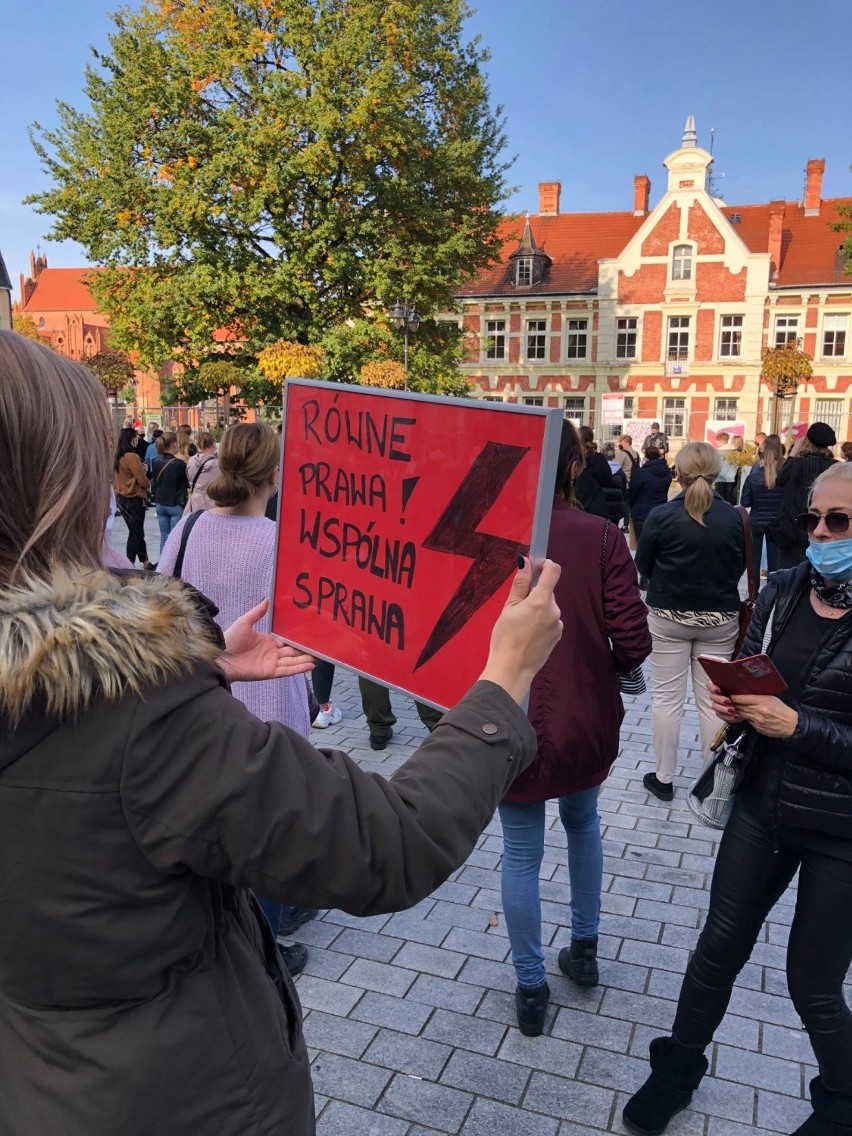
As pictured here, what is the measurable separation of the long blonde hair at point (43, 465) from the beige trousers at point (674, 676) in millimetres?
4247

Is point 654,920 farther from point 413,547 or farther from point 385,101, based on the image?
point 385,101

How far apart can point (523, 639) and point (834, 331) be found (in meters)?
43.7

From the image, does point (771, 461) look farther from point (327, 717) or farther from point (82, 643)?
point (82, 643)

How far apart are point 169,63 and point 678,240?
25.1 metres

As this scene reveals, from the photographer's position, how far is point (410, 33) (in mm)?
24812

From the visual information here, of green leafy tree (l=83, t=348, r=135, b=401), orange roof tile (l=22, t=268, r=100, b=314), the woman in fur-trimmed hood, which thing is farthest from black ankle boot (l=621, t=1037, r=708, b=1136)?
orange roof tile (l=22, t=268, r=100, b=314)

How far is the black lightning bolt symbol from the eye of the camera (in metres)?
1.70

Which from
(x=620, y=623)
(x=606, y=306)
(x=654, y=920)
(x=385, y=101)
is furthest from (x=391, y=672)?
(x=606, y=306)

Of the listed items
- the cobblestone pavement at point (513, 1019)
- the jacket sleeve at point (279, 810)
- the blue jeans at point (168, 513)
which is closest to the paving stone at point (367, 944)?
the cobblestone pavement at point (513, 1019)

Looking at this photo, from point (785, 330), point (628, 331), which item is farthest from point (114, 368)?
point (785, 330)

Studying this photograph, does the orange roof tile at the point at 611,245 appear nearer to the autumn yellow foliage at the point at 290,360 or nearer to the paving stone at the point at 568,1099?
the autumn yellow foliage at the point at 290,360

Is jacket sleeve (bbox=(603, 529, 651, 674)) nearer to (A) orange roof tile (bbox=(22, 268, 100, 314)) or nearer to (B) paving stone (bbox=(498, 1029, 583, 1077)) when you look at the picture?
(B) paving stone (bbox=(498, 1029, 583, 1077))

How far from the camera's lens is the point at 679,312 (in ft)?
133

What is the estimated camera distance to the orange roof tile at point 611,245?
4053 centimetres
